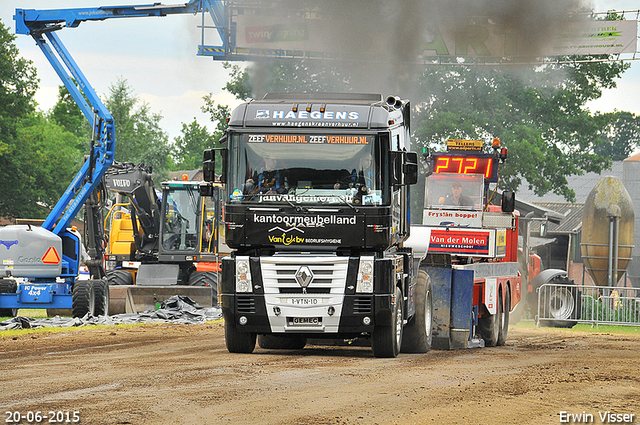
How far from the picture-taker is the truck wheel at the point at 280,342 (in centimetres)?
1426

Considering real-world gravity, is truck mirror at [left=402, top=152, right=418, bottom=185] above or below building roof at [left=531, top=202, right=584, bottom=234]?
below

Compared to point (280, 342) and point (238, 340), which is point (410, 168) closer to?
point (238, 340)

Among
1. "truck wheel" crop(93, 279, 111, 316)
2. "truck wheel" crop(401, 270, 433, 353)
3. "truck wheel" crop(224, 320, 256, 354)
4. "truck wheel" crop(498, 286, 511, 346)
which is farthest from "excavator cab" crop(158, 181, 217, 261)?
"truck wheel" crop(224, 320, 256, 354)

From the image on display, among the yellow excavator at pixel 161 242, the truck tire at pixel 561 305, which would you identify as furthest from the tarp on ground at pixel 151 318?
the truck tire at pixel 561 305

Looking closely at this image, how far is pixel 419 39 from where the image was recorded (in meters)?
25.6

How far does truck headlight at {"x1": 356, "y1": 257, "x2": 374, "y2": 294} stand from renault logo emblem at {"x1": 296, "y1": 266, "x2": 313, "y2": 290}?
64cm

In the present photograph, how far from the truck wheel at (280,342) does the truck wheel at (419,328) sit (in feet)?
5.51

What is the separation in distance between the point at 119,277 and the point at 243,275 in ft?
43.5

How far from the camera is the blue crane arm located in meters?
20.3

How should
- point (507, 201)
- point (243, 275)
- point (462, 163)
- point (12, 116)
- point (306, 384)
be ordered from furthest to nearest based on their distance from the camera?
point (12, 116) → point (462, 163) → point (507, 201) → point (243, 275) → point (306, 384)

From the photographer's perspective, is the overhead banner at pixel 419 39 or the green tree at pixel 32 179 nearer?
the overhead banner at pixel 419 39

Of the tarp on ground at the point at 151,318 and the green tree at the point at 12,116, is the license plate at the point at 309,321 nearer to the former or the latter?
the tarp on ground at the point at 151,318

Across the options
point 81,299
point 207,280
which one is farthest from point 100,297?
point 207,280

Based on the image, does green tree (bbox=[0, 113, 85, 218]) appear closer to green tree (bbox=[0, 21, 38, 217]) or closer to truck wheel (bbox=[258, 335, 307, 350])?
green tree (bbox=[0, 21, 38, 217])
